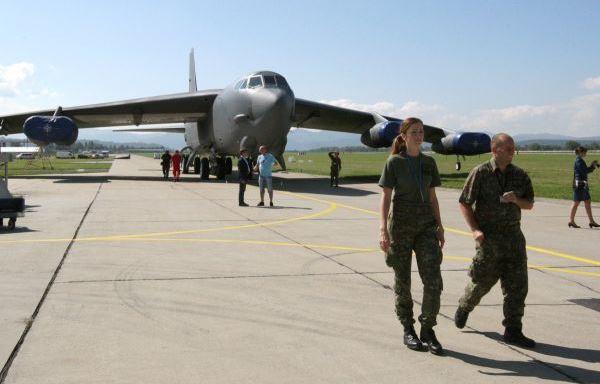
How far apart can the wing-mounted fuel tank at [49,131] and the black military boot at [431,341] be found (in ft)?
73.7

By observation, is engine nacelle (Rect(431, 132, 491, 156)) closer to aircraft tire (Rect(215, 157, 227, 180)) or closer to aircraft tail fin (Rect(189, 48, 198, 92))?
aircraft tire (Rect(215, 157, 227, 180))

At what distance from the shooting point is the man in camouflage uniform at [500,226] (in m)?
4.81

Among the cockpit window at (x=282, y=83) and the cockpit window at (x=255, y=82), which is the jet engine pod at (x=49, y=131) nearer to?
the cockpit window at (x=255, y=82)

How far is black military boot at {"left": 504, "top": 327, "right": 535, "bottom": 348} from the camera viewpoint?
463cm

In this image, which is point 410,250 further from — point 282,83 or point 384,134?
point 384,134

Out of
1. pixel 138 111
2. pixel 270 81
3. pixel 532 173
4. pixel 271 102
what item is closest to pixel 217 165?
pixel 138 111

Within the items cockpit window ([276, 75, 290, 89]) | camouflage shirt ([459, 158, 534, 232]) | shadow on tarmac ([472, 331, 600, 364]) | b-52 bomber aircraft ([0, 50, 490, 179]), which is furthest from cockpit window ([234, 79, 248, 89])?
shadow on tarmac ([472, 331, 600, 364])

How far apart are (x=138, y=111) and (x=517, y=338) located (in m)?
25.5

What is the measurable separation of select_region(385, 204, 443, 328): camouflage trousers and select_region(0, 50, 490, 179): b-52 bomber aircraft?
16.7 m

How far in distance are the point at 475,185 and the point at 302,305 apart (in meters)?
2.03

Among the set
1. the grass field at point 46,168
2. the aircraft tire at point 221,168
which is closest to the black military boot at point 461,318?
the aircraft tire at point 221,168

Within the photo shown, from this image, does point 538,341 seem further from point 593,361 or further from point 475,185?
point 475,185

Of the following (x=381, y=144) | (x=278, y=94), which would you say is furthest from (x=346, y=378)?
(x=381, y=144)

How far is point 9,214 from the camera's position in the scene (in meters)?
11.0
